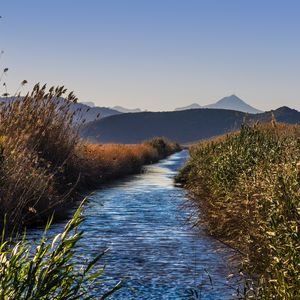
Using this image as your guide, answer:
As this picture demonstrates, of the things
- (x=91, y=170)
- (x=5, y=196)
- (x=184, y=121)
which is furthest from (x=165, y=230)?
(x=184, y=121)

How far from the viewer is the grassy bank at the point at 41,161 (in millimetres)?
10992

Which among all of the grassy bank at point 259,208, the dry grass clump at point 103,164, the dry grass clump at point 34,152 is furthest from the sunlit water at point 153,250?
the dry grass clump at point 103,164

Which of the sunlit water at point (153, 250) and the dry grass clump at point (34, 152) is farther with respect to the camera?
the dry grass clump at point (34, 152)

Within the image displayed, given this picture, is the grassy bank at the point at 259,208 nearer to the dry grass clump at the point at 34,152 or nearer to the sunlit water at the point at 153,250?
the sunlit water at the point at 153,250

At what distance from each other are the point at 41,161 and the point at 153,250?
22.3 feet

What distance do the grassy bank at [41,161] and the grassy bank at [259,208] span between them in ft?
9.52

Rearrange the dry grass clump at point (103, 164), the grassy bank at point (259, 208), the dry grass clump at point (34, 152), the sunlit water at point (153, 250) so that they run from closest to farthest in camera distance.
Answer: the grassy bank at point (259, 208)
the sunlit water at point (153, 250)
the dry grass clump at point (34, 152)
the dry grass clump at point (103, 164)

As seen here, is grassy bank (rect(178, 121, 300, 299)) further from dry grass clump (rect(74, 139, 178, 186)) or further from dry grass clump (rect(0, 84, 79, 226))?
dry grass clump (rect(74, 139, 178, 186))

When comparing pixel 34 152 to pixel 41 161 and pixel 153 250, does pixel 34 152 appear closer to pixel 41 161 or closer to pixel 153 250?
pixel 41 161

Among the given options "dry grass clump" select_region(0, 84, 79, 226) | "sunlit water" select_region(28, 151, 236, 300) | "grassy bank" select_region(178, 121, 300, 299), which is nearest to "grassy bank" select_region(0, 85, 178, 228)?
"dry grass clump" select_region(0, 84, 79, 226)

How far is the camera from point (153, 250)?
10383 mm

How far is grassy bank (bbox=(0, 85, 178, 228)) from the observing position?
36.1 feet

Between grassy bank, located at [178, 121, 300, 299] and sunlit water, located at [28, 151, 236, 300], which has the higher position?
grassy bank, located at [178, 121, 300, 299]

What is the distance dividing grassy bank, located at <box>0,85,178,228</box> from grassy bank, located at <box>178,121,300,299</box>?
2.90 m
